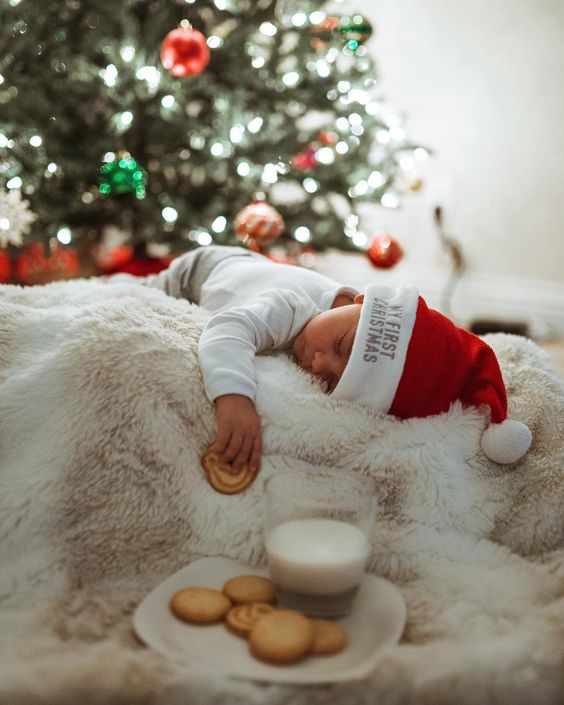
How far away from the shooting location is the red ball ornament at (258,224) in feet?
6.27

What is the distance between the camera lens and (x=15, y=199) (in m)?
1.58

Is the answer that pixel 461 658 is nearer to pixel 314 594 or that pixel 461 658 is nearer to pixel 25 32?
pixel 314 594

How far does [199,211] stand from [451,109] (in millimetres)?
1135

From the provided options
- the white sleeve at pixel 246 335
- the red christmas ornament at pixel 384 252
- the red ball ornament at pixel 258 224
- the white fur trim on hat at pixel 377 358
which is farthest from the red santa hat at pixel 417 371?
the red christmas ornament at pixel 384 252

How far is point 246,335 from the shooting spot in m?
0.98

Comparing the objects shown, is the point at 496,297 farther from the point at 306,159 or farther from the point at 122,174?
the point at 122,174

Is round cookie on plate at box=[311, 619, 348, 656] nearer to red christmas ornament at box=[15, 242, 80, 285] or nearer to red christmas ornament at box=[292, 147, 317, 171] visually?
red christmas ornament at box=[292, 147, 317, 171]

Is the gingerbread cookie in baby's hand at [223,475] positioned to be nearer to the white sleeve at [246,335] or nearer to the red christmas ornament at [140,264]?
the white sleeve at [246,335]

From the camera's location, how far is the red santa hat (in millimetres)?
947

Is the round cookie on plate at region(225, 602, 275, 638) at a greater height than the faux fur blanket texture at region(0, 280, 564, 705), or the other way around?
the faux fur blanket texture at region(0, 280, 564, 705)

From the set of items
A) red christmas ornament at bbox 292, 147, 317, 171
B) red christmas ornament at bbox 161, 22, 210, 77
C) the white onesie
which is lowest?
the white onesie

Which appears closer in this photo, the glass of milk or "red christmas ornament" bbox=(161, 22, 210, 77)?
the glass of milk

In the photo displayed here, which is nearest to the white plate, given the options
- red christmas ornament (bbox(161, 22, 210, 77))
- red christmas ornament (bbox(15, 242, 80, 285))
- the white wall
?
red christmas ornament (bbox(161, 22, 210, 77))

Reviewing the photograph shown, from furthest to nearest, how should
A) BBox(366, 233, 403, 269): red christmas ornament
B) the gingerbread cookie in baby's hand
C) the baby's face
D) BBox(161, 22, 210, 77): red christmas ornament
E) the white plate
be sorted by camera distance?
BBox(366, 233, 403, 269): red christmas ornament, BBox(161, 22, 210, 77): red christmas ornament, the baby's face, the gingerbread cookie in baby's hand, the white plate
